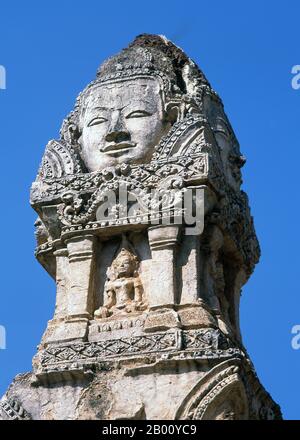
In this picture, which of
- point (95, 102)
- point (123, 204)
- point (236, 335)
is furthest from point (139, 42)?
point (236, 335)

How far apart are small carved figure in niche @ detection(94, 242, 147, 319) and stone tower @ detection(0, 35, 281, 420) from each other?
0.02 m

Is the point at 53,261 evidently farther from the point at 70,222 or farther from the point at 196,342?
the point at 196,342

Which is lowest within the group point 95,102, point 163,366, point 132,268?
point 163,366

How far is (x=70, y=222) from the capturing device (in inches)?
864

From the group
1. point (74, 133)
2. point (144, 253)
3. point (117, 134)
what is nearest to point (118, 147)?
point (117, 134)

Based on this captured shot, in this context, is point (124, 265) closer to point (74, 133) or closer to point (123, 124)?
point (123, 124)

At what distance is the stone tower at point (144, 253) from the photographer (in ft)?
66.8

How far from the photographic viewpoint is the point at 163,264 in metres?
21.2

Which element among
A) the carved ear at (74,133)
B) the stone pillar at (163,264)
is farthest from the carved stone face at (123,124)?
the stone pillar at (163,264)

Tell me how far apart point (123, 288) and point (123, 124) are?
8.36 ft

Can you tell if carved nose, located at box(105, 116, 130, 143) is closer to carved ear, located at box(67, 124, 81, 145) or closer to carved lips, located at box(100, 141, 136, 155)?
carved lips, located at box(100, 141, 136, 155)

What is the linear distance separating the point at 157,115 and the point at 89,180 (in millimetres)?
1423

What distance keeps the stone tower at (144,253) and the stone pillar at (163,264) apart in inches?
0.7

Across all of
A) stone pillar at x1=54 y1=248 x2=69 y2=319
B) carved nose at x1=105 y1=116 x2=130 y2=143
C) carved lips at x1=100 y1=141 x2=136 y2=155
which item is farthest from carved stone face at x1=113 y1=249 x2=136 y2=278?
carved nose at x1=105 y1=116 x2=130 y2=143
